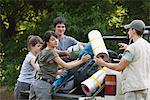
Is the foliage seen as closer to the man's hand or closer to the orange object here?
the man's hand

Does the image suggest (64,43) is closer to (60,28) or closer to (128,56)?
(60,28)

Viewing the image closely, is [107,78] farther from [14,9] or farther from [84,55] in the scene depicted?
[14,9]

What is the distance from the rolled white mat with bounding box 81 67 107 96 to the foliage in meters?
7.41

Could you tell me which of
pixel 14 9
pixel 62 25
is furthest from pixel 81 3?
pixel 62 25

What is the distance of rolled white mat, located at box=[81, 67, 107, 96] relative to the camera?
600cm

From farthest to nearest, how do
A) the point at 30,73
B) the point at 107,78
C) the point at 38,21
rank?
the point at 38,21
the point at 30,73
the point at 107,78

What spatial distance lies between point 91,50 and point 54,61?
21.6 inches

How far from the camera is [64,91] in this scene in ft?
Answer: 21.5

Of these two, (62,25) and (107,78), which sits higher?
(62,25)

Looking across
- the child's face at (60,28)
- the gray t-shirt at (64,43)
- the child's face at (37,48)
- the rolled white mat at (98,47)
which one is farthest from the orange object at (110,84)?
the child's face at (60,28)

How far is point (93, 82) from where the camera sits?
6.01 m

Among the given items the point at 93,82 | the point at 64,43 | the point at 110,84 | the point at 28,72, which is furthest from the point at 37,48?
the point at 110,84

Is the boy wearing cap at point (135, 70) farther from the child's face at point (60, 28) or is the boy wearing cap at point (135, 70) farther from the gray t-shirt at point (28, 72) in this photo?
the child's face at point (60, 28)

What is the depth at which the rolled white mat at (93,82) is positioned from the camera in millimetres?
6004
